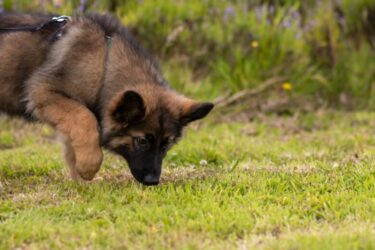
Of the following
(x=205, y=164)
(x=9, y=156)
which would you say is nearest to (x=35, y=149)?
(x=9, y=156)

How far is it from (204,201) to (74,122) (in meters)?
1.16

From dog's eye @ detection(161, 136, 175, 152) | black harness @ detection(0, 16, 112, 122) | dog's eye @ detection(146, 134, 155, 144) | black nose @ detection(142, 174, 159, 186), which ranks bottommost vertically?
black nose @ detection(142, 174, 159, 186)

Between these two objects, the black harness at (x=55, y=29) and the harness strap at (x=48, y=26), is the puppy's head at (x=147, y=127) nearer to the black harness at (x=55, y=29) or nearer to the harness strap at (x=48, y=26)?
the black harness at (x=55, y=29)

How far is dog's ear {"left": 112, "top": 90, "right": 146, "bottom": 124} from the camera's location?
4512 mm

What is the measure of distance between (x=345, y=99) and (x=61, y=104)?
17.9 feet

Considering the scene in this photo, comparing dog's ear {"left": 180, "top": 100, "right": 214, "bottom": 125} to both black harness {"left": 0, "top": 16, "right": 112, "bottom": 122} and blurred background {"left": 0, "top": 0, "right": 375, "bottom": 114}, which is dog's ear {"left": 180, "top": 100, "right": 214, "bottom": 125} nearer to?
black harness {"left": 0, "top": 16, "right": 112, "bottom": 122}

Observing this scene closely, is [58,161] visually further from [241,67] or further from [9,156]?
[241,67]

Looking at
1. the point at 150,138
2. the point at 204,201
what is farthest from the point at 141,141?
the point at 204,201

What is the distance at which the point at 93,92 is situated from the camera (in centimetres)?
502

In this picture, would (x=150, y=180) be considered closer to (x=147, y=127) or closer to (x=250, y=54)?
(x=147, y=127)

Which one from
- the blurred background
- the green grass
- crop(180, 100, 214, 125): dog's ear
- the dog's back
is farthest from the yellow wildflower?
the dog's back

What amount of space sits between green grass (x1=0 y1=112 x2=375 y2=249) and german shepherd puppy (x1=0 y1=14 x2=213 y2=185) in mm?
294

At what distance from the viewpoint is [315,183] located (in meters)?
4.79

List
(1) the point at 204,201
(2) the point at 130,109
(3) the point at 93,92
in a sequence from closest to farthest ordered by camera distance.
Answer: (1) the point at 204,201
(2) the point at 130,109
(3) the point at 93,92
